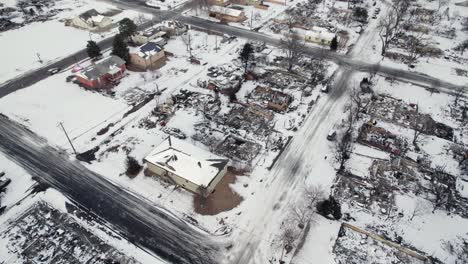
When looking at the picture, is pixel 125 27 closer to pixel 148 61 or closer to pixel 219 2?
pixel 148 61

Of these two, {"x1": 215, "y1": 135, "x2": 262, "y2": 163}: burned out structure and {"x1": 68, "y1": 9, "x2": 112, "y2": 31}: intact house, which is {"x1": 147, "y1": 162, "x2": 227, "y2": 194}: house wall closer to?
{"x1": 215, "y1": 135, "x2": 262, "y2": 163}: burned out structure

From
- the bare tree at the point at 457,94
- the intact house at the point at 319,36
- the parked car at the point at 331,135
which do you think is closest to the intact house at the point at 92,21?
the intact house at the point at 319,36

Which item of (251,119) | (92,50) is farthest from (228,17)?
(251,119)

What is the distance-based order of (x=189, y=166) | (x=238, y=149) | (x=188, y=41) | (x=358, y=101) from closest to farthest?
(x=189, y=166)
(x=238, y=149)
(x=358, y=101)
(x=188, y=41)

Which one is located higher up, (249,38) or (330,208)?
(249,38)

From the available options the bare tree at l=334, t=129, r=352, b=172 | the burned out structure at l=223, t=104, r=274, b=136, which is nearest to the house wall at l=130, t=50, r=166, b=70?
the burned out structure at l=223, t=104, r=274, b=136

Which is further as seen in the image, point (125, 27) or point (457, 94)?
point (125, 27)
